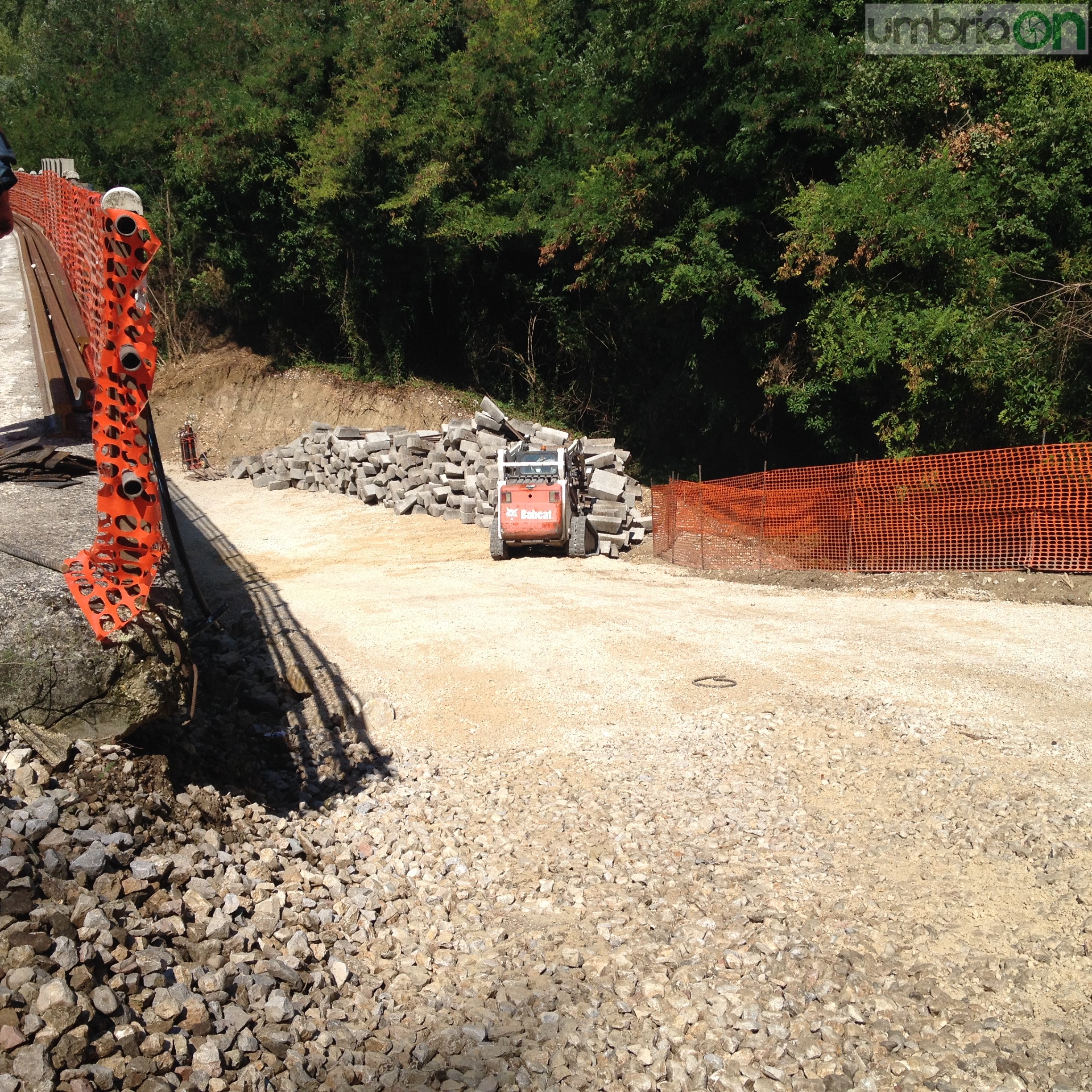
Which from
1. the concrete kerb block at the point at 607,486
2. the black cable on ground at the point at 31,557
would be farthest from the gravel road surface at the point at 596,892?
the concrete kerb block at the point at 607,486

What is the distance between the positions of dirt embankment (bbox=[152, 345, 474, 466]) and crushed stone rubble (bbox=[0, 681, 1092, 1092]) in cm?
2333

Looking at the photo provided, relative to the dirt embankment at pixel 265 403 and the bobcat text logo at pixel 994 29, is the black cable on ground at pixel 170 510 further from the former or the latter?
the dirt embankment at pixel 265 403

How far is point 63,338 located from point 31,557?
28.1 feet

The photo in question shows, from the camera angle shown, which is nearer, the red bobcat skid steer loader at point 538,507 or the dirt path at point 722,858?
the dirt path at point 722,858

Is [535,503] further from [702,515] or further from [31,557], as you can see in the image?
[31,557]

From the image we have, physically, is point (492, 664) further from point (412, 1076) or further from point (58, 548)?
point (412, 1076)

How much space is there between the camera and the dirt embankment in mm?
30578

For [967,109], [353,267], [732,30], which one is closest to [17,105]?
[353,267]

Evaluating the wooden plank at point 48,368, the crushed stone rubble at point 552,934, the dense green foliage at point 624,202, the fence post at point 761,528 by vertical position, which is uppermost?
the dense green foliage at point 624,202

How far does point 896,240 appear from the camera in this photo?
1686 centimetres

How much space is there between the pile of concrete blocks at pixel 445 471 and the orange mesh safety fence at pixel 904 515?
159 cm

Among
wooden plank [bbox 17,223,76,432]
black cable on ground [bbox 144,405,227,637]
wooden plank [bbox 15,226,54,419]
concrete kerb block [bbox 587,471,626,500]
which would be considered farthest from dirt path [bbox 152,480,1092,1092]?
concrete kerb block [bbox 587,471,626,500]

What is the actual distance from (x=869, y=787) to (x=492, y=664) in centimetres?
503

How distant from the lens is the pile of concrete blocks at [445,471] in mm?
20156
